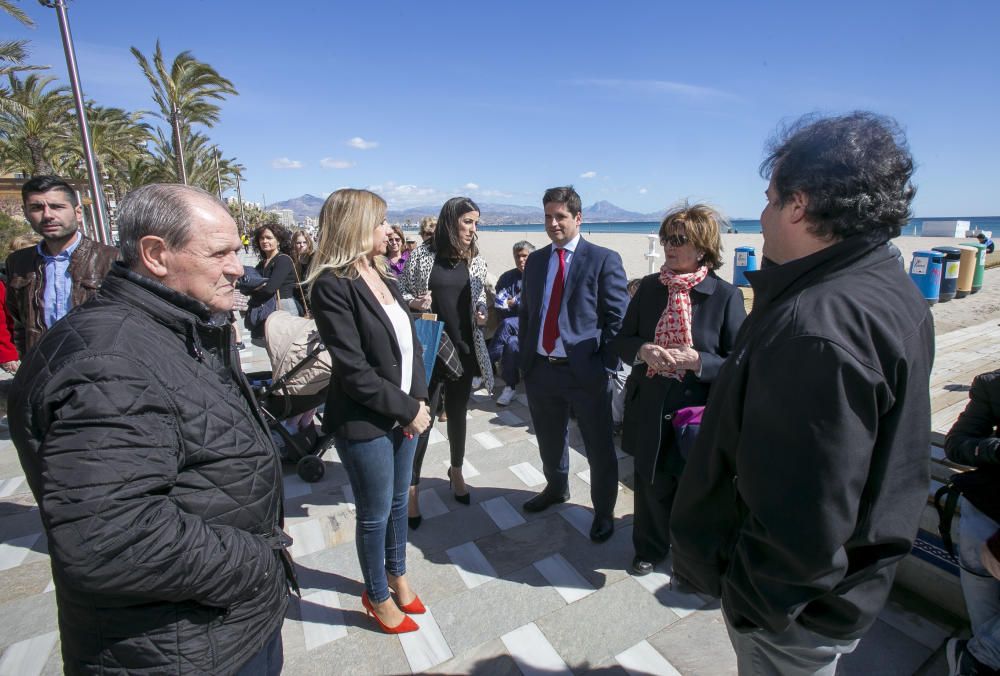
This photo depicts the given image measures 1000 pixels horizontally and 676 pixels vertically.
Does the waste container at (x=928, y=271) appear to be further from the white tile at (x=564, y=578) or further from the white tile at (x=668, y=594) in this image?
the white tile at (x=564, y=578)

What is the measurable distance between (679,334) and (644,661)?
1540 millimetres

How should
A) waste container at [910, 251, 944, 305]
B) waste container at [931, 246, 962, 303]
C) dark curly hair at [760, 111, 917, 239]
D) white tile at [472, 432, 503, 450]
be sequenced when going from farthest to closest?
waste container at [931, 246, 962, 303]
waste container at [910, 251, 944, 305]
white tile at [472, 432, 503, 450]
dark curly hair at [760, 111, 917, 239]

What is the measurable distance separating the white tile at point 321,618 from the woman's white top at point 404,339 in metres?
1.26

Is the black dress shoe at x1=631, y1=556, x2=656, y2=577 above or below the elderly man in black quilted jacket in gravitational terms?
below

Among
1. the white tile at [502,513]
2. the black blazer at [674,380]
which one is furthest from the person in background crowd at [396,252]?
the black blazer at [674,380]

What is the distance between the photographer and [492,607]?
265 cm

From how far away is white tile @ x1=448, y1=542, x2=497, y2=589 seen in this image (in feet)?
9.37

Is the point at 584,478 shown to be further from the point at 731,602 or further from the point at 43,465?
the point at 43,465

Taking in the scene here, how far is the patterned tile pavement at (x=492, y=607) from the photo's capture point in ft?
7.56

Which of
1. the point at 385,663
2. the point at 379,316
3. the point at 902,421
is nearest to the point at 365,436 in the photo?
the point at 379,316

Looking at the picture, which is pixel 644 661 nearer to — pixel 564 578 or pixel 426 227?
pixel 564 578

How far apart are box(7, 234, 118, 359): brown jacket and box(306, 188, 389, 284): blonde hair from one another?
2.02m

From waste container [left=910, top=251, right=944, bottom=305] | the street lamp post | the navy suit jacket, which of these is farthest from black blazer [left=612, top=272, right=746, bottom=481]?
waste container [left=910, top=251, right=944, bottom=305]

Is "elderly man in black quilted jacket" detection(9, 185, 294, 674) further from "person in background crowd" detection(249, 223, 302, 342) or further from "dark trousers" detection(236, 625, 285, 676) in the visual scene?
"person in background crowd" detection(249, 223, 302, 342)
